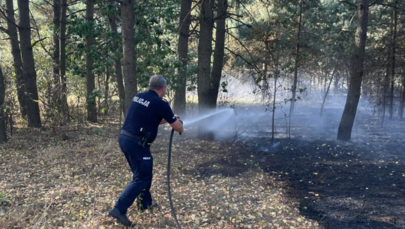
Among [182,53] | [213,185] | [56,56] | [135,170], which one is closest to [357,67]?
[182,53]

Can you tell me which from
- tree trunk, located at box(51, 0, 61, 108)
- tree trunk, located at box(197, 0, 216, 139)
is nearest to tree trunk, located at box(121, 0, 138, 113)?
tree trunk, located at box(197, 0, 216, 139)

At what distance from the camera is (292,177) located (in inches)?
277

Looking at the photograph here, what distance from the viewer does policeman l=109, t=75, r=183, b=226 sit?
4.34m

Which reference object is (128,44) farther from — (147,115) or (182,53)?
(182,53)

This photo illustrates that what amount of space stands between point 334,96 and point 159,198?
36.3 metres

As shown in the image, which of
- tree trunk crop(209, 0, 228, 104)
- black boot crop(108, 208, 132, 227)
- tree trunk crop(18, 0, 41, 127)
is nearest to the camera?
black boot crop(108, 208, 132, 227)

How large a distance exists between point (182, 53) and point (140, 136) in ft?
25.4

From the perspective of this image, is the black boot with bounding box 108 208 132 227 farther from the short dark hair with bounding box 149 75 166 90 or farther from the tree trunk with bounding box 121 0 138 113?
the tree trunk with bounding box 121 0 138 113

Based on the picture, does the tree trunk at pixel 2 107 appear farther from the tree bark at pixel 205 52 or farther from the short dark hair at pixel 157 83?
the short dark hair at pixel 157 83

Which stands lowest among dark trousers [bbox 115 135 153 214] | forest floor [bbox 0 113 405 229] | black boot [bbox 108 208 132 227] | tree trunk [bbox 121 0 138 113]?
forest floor [bbox 0 113 405 229]

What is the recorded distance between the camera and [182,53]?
11742mm

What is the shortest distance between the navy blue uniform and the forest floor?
0.46 m

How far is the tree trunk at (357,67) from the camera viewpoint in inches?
408

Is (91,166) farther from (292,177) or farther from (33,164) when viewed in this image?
(292,177)
